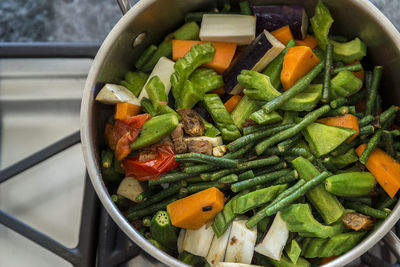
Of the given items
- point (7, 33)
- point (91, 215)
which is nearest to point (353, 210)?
point (91, 215)

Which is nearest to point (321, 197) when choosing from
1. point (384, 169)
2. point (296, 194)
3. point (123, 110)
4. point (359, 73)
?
point (296, 194)

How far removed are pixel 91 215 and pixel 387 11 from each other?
132 cm

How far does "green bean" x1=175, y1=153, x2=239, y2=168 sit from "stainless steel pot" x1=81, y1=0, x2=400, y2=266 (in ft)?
0.78

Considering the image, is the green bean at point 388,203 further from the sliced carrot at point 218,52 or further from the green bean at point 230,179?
the sliced carrot at point 218,52

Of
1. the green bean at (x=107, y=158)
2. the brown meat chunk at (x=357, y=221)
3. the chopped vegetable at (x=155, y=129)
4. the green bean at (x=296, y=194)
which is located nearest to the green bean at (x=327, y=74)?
the green bean at (x=296, y=194)

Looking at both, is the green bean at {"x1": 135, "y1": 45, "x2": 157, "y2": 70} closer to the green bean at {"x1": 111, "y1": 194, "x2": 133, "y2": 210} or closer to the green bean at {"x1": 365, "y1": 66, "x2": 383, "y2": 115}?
the green bean at {"x1": 111, "y1": 194, "x2": 133, "y2": 210}

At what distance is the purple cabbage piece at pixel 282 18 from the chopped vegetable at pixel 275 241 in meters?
0.59

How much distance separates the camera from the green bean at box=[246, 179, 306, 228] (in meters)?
1.21

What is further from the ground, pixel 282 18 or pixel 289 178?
pixel 282 18

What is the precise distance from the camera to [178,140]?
1.29 meters

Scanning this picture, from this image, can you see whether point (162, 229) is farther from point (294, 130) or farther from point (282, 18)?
point (282, 18)

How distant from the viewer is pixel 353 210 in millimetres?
1274

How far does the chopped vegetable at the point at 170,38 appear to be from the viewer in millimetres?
1420

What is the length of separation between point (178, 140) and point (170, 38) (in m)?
0.37
